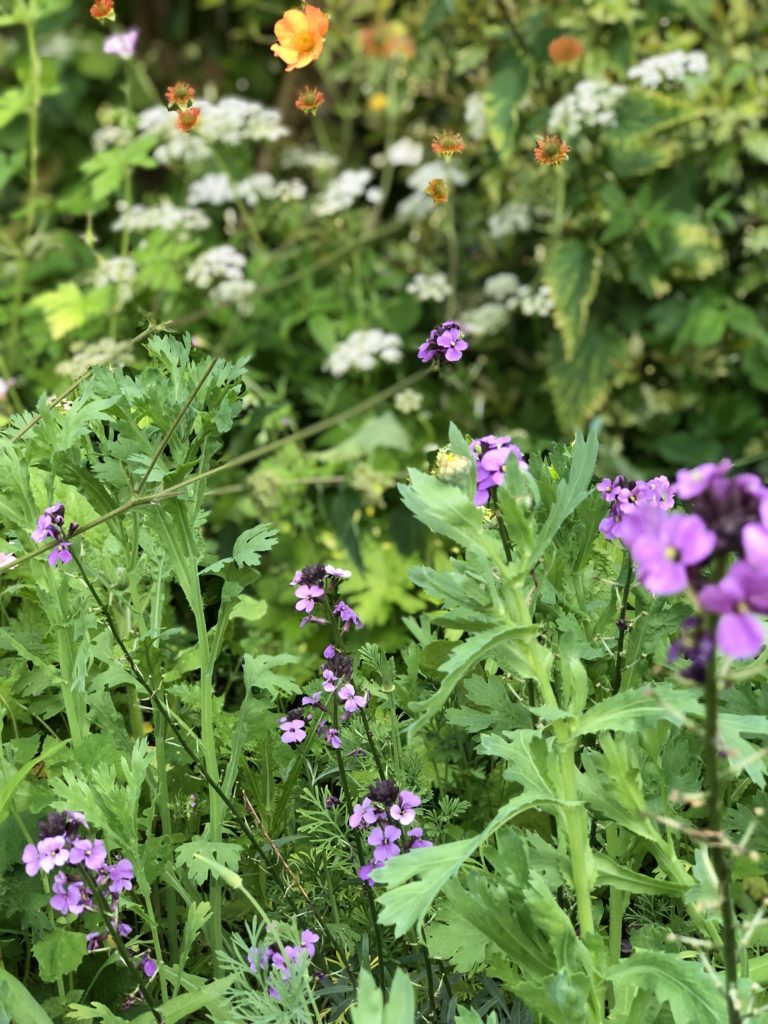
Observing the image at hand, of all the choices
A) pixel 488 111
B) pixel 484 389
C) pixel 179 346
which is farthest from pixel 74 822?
pixel 484 389

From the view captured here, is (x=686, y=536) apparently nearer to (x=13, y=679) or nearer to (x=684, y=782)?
(x=684, y=782)

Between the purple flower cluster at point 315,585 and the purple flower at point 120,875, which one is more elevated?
the purple flower cluster at point 315,585

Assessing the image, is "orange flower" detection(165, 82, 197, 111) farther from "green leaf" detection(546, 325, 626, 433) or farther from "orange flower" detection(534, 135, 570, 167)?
"green leaf" detection(546, 325, 626, 433)

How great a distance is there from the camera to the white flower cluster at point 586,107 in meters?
2.63

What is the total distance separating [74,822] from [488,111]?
2.16 metres

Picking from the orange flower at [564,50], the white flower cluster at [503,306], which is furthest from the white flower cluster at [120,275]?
the orange flower at [564,50]

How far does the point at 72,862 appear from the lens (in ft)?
3.19

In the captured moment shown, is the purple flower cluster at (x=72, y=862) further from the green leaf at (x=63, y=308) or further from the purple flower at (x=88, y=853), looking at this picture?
the green leaf at (x=63, y=308)

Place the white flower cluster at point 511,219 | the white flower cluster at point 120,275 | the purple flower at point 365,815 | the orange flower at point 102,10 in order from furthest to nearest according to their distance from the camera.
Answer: the white flower cluster at point 511,219 → the white flower cluster at point 120,275 → the orange flower at point 102,10 → the purple flower at point 365,815

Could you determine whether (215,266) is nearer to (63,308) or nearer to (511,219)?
(63,308)

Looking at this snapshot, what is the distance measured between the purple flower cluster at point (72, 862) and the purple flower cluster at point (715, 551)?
0.53m

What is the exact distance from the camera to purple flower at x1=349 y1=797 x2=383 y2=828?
3.62 ft

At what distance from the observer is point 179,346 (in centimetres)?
130

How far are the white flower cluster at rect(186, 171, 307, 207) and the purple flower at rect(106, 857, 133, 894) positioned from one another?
2118mm
